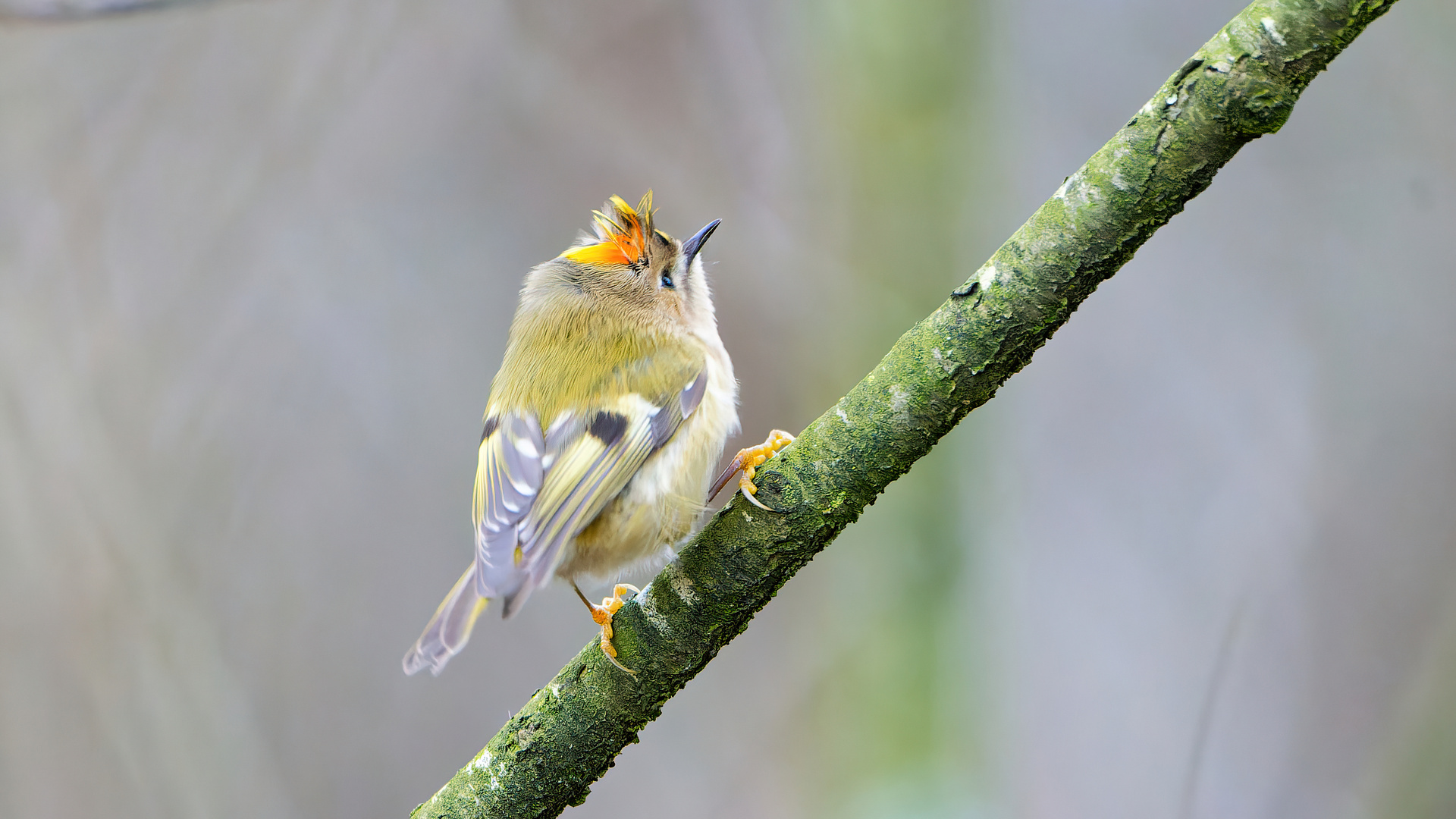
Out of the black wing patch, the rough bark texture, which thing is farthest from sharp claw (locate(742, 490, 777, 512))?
the black wing patch

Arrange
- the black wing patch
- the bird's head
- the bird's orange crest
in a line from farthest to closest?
the bird's orange crest → the bird's head → the black wing patch

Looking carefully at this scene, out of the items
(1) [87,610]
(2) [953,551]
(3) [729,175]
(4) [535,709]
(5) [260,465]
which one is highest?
(3) [729,175]

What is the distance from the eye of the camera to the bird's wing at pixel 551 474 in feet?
6.11

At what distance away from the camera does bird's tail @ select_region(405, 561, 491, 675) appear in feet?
6.07

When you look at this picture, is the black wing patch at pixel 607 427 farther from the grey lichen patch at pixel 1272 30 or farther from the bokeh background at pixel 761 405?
the bokeh background at pixel 761 405

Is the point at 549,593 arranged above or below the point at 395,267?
below

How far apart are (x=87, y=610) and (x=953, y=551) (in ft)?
9.72

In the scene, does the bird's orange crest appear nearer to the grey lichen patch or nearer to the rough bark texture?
the rough bark texture

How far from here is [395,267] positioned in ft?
15.5

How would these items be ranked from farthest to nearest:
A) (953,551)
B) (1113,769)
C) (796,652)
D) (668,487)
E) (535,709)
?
(796,652)
(1113,769)
(953,551)
(668,487)
(535,709)

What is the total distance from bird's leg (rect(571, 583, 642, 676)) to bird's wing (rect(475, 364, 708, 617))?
0.42ft

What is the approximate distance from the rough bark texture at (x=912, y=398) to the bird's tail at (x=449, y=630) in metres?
0.19

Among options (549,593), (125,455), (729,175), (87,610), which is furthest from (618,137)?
(87,610)

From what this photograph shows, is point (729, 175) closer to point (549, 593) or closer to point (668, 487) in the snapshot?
point (549, 593)
